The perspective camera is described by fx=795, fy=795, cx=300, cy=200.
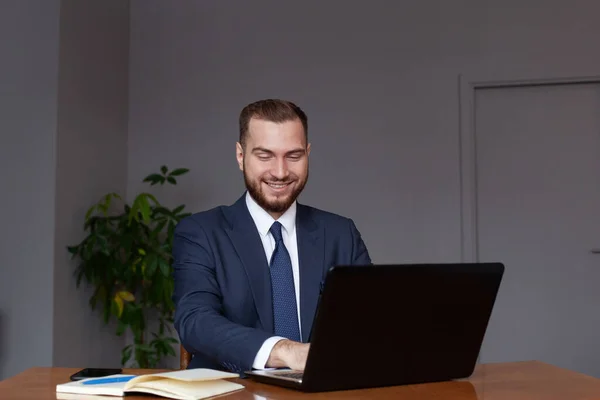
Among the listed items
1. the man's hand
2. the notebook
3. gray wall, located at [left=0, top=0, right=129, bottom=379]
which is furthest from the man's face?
gray wall, located at [left=0, top=0, right=129, bottom=379]

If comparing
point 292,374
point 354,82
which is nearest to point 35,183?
point 354,82

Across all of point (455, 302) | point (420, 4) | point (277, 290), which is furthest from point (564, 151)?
point (455, 302)

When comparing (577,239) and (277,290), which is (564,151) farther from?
(277,290)

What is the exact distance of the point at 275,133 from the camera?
1.92 m

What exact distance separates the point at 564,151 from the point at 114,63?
8.46 ft

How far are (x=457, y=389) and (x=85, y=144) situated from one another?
3.04 meters

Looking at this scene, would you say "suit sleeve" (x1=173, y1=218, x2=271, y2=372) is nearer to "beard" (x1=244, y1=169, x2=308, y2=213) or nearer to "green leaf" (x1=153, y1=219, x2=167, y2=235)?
"beard" (x1=244, y1=169, x2=308, y2=213)

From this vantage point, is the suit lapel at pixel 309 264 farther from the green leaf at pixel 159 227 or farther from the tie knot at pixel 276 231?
the green leaf at pixel 159 227

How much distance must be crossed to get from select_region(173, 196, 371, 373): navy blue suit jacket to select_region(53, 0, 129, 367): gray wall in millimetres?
1981

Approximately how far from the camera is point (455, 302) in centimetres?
143

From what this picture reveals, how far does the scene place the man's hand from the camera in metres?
1.46

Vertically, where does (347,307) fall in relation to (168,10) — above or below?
below

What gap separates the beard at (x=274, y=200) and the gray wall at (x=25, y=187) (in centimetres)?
201

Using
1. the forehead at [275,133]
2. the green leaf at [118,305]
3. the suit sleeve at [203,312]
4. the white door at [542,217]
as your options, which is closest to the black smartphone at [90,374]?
the suit sleeve at [203,312]
